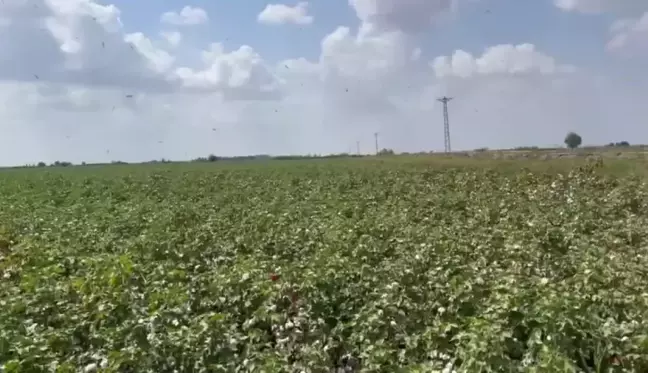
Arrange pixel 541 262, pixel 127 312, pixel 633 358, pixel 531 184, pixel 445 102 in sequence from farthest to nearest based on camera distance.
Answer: pixel 445 102 < pixel 531 184 < pixel 541 262 < pixel 127 312 < pixel 633 358

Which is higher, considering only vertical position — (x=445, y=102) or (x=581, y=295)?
(x=445, y=102)

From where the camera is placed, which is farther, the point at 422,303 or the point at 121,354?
the point at 422,303

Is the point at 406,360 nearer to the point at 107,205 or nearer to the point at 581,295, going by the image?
the point at 581,295

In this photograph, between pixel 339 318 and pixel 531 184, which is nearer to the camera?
pixel 339 318

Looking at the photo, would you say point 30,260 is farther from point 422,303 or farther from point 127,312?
point 422,303

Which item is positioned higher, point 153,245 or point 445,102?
point 445,102

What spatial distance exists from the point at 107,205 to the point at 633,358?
1815 cm

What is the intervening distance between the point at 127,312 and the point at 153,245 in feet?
14.0

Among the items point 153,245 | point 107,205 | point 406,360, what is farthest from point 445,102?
point 406,360

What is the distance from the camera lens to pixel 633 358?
537 cm

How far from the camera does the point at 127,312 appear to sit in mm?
7113

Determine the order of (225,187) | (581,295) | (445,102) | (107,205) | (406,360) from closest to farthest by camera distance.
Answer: (406,360)
(581,295)
(107,205)
(225,187)
(445,102)

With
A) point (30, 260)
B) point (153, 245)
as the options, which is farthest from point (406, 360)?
point (30, 260)

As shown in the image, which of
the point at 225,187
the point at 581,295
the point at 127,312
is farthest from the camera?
the point at 225,187
